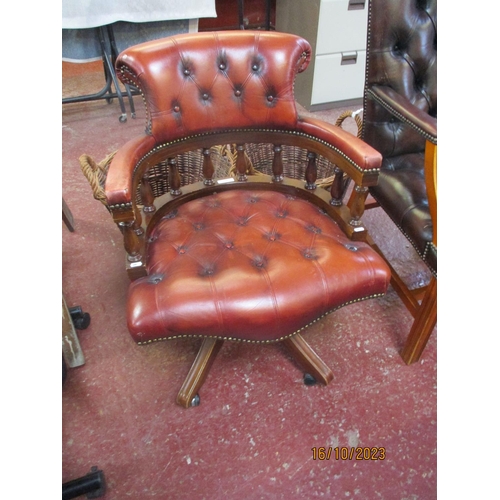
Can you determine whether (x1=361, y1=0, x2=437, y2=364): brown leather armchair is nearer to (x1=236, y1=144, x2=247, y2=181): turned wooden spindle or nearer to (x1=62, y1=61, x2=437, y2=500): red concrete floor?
(x1=62, y1=61, x2=437, y2=500): red concrete floor

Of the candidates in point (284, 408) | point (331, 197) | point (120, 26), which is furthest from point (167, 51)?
point (120, 26)

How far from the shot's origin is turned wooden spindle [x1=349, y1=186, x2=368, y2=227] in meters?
1.03

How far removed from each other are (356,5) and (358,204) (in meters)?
2.04

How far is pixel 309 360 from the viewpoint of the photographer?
4.17 feet

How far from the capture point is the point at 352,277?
982 millimetres

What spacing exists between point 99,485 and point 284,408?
1.81 ft

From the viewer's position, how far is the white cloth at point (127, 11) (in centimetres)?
239

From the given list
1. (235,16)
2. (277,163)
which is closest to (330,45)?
(235,16)

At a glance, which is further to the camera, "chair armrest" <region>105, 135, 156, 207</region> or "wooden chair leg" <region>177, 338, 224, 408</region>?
"wooden chair leg" <region>177, 338, 224, 408</region>

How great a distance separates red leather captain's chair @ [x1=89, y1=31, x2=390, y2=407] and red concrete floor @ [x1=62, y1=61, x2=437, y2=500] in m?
0.10

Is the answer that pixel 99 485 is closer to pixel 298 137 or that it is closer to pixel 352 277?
pixel 352 277

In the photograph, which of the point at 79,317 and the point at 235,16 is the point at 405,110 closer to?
the point at 79,317

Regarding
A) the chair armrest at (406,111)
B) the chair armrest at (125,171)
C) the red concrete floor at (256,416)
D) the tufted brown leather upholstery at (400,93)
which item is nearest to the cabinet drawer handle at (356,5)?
the tufted brown leather upholstery at (400,93)
